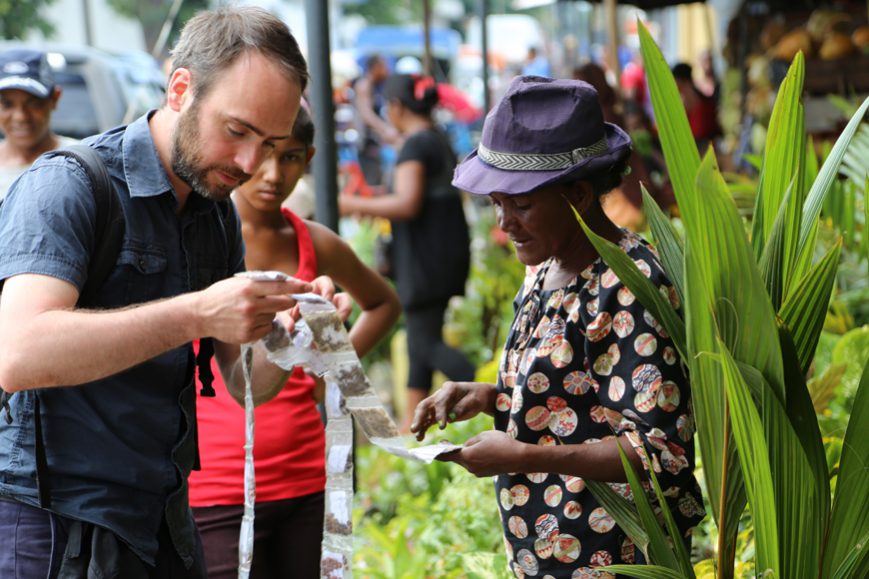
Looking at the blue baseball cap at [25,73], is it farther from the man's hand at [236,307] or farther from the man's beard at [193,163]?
the man's hand at [236,307]

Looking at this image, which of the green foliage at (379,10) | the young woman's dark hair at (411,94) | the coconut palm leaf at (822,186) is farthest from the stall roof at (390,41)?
the coconut palm leaf at (822,186)

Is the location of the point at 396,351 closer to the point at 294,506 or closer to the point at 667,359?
the point at 294,506

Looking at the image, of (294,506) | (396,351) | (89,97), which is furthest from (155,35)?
(294,506)

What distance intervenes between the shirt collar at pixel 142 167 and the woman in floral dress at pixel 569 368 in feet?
Result: 1.93

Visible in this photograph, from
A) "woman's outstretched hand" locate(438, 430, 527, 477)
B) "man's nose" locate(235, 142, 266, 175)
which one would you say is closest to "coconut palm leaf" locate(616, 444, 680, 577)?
"woman's outstretched hand" locate(438, 430, 527, 477)

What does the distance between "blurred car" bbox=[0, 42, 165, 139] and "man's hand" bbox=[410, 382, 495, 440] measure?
8124 mm

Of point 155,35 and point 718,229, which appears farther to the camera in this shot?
point 155,35

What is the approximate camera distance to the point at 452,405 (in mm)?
2391

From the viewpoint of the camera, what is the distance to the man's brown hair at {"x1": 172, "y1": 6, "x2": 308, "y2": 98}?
2.19m

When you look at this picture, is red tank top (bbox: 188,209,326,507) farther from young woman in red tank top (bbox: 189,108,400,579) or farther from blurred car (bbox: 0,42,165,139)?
blurred car (bbox: 0,42,165,139)

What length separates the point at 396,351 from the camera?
24.2 feet

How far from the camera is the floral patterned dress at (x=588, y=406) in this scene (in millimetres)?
2123

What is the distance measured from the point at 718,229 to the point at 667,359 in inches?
14.6

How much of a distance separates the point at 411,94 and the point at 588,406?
3.99 meters
